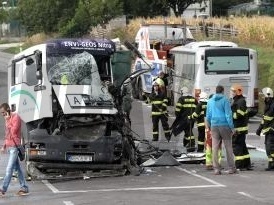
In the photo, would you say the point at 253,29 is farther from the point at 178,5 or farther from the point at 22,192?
the point at 22,192

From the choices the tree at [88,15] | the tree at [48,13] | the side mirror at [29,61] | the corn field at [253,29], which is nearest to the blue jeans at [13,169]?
the side mirror at [29,61]

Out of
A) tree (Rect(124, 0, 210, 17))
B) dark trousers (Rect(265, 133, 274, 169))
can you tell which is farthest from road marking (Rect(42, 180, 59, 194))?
tree (Rect(124, 0, 210, 17))

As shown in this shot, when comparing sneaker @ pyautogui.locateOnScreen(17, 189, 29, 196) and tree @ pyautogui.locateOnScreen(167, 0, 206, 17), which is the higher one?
tree @ pyautogui.locateOnScreen(167, 0, 206, 17)

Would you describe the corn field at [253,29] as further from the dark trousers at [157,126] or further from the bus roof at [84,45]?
the bus roof at [84,45]

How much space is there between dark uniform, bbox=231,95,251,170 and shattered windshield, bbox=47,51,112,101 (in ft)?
8.90

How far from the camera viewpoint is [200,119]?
17453mm

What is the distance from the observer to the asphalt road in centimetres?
1150

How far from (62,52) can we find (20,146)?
3.48m

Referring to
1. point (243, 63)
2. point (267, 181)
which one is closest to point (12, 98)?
point (267, 181)

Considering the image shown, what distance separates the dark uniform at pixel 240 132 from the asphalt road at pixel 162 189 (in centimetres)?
35

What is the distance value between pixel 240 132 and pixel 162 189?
3057mm

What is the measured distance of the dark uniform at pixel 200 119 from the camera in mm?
17078

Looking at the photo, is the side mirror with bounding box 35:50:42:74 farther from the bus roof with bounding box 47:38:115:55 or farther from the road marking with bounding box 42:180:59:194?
the road marking with bounding box 42:180:59:194

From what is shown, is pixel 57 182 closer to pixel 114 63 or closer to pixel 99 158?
pixel 99 158
